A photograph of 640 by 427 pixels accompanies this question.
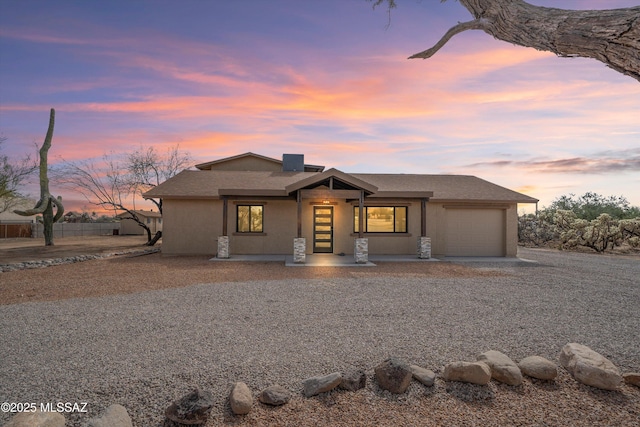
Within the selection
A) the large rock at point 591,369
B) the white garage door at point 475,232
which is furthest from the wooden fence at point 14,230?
the large rock at point 591,369

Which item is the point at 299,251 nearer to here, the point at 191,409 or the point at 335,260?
the point at 335,260

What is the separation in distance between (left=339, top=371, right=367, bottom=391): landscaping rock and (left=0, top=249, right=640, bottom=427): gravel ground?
→ 9 centimetres

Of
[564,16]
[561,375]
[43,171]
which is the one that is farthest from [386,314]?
[43,171]

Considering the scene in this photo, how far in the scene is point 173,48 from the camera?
1067 centimetres

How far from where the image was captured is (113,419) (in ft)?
9.59

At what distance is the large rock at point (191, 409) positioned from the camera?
300 cm

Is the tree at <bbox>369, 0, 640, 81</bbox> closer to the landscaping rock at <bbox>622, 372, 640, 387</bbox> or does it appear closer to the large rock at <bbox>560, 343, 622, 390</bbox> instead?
the large rock at <bbox>560, 343, 622, 390</bbox>

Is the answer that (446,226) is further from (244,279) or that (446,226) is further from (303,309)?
(303,309)

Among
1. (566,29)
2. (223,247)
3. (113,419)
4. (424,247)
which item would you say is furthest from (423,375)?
(223,247)

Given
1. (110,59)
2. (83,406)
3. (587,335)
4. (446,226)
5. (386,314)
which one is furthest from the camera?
(446,226)

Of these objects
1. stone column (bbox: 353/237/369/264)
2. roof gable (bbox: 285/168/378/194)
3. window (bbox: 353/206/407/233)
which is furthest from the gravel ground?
window (bbox: 353/206/407/233)

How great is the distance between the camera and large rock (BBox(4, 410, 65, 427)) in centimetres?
280

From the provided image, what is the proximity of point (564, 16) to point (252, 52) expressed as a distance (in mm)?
9404

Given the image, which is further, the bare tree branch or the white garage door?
the white garage door
